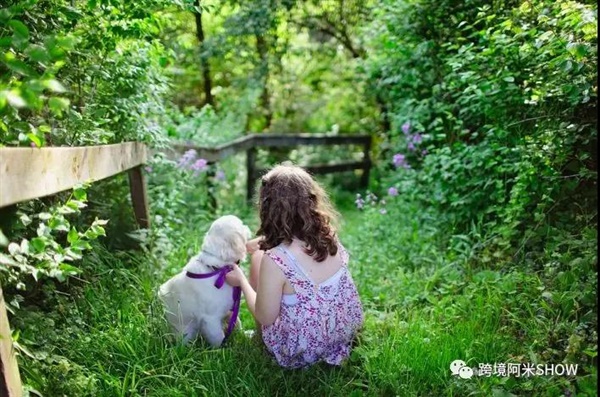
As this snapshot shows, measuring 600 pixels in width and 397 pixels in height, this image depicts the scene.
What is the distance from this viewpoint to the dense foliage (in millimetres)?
2447

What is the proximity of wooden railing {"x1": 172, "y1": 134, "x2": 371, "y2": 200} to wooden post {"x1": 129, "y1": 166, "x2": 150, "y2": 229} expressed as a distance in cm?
118

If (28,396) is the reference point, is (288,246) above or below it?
above

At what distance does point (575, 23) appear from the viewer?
2.78m

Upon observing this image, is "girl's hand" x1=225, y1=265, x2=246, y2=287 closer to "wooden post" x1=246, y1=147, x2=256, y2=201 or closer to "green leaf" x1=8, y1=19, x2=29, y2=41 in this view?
"green leaf" x1=8, y1=19, x2=29, y2=41

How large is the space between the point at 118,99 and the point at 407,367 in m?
2.24

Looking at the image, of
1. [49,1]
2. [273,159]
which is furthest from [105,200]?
[273,159]

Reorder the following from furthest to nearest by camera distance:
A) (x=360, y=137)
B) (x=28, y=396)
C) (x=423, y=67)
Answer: (x=360, y=137) → (x=423, y=67) → (x=28, y=396)

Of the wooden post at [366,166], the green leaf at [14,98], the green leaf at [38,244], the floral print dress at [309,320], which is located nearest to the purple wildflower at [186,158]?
the floral print dress at [309,320]

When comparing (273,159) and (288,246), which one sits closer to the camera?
(288,246)

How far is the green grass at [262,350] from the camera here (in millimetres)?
2527

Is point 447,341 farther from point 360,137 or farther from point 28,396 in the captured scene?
point 360,137

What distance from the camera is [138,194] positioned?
4039 millimetres

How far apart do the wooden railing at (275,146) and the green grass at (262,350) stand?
2.18m

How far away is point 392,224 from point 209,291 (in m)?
2.69
